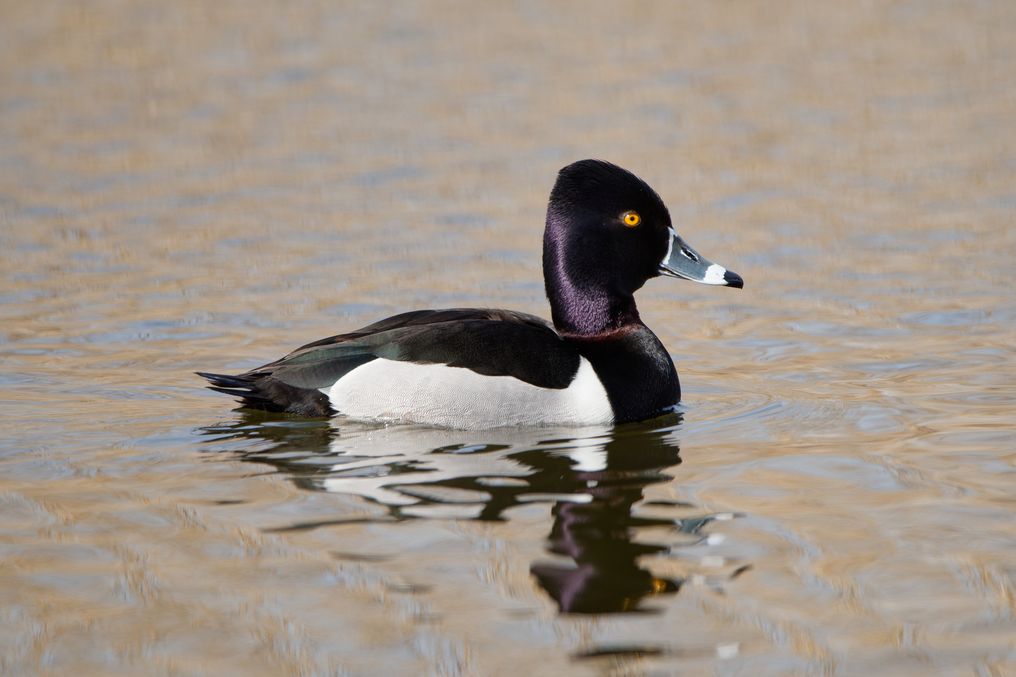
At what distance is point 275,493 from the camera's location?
5.41m

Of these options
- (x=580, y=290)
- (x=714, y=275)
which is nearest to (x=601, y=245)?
(x=580, y=290)

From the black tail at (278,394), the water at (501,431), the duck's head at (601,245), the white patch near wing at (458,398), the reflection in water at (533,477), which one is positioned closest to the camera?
the water at (501,431)

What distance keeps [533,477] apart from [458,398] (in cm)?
76

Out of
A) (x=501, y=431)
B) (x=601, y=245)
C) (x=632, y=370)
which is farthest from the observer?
(x=601, y=245)

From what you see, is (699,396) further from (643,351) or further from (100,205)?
(100,205)

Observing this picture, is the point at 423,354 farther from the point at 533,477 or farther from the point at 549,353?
the point at 533,477

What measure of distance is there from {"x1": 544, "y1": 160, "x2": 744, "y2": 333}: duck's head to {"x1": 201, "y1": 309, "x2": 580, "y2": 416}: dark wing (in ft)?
0.90

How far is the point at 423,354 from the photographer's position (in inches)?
246

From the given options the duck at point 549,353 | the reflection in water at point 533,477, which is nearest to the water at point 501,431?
the reflection in water at point 533,477

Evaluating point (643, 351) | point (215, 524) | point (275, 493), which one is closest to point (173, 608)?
point (215, 524)

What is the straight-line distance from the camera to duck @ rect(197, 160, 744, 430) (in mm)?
6199

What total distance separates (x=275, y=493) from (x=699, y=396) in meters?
2.54

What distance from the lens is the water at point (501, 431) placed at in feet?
13.9

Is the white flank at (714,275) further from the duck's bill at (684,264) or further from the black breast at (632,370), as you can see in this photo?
the black breast at (632,370)
